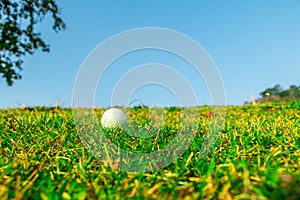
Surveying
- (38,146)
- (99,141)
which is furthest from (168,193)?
(38,146)

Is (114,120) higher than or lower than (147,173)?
higher

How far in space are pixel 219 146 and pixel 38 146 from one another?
4.30ft

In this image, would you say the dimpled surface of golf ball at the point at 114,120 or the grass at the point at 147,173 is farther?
the dimpled surface of golf ball at the point at 114,120

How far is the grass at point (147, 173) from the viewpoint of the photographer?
140cm

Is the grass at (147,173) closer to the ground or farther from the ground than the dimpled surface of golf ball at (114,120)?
closer to the ground

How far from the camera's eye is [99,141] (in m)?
2.50

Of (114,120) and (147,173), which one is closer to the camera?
(147,173)

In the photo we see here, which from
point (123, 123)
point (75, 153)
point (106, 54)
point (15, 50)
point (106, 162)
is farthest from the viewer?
point (15, 50)

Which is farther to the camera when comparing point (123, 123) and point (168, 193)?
point (123, 123)

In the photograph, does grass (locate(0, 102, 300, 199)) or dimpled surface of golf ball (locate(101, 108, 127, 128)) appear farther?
dimpled surface of golf ball (locate(101, 108, 127, 128))

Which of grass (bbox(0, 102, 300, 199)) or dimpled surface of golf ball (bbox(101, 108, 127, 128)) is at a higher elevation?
dimpled surface of golf ball (bbox(101, 108, 127, 128))

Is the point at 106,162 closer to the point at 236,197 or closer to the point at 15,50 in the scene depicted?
the point at 236,197

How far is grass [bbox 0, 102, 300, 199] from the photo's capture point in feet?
4.58

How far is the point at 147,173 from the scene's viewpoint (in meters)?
1.79
